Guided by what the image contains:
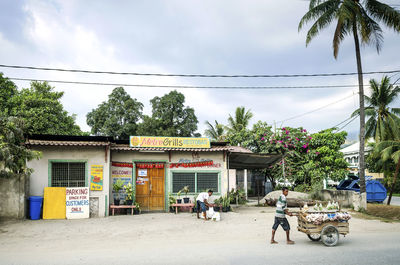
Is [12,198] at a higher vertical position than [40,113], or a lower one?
lower

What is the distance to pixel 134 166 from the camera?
1528 cm

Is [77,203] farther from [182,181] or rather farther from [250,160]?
[250,160]

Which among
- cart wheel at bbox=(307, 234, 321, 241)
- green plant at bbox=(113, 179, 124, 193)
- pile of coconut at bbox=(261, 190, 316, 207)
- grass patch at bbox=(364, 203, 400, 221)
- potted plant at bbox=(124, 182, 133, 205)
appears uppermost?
green plant at bbox=(113, 179, 124, 193)

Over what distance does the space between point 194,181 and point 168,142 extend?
2499mm

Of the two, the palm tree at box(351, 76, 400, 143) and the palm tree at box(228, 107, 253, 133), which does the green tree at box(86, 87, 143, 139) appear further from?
the palm tree at box(351, 76, 400, 143)

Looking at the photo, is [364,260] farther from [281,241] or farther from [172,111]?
[172,111]

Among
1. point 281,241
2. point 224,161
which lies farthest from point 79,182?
point 281,241

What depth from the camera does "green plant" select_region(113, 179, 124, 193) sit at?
47.0 ft

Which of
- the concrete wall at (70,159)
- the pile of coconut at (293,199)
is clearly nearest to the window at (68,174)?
the concrete wall at (70,159)

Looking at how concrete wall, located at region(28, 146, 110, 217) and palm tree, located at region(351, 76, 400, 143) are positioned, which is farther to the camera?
palm tree, located at region(351, 76, 400, 143)

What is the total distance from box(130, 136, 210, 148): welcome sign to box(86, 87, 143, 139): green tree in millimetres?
22932

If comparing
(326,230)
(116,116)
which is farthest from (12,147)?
(116,116)

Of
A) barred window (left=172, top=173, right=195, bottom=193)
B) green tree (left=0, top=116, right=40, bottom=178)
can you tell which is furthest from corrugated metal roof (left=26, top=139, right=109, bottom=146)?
barred window (left=172, top=173, right=195, bottom=193)

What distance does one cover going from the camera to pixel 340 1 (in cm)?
1603
